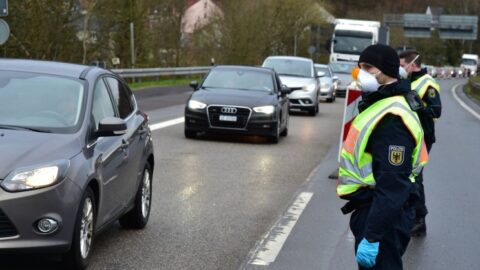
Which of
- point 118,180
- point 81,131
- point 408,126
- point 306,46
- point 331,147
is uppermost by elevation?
point 408,126

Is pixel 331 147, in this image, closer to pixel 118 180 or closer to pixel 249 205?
pixel 249 205

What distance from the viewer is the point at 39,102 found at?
657 cm

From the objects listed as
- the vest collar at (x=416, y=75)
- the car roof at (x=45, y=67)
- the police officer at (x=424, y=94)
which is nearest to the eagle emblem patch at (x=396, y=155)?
the car roof at (x=45, y=67)

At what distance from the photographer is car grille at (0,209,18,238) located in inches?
213

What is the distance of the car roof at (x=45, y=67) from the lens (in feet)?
22.6

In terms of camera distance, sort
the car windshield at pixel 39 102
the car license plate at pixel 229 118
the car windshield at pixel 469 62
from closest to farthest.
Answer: the car windshield at pixel 39 102 → the car license plate at pixel 229 118 → the car windshield at pixel 469 62

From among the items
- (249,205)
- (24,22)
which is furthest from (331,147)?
(24,22)

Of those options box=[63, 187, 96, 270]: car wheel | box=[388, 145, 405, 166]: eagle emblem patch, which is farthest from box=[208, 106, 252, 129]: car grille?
box=[388, 145, 405, 166]: eagle emblem patch

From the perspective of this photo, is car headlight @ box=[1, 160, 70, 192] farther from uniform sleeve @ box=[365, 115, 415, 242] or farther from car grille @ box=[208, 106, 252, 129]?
car grille @ box=[208, 106, 252, 129]

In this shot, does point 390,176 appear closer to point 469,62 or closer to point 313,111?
point 313,111

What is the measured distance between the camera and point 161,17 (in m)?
47.3

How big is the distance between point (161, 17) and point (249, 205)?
3900 cm

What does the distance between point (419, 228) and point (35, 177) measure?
12.6 feet

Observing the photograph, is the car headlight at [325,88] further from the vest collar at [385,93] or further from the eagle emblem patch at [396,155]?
the eagle emblem patch at [396,155]
